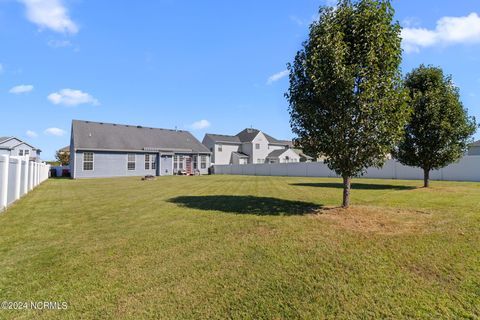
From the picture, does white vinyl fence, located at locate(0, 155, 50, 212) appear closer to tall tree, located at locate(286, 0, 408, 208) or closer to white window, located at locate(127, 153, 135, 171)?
tall tree, located at locate(286, 0, 408, 208)

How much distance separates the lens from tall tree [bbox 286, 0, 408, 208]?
783 centimetres

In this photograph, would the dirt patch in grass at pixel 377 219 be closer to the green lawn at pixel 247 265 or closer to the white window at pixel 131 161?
the green lawn at pixel 247 265

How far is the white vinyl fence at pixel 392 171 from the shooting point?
2211 centimetres

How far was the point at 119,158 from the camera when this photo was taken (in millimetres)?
32969

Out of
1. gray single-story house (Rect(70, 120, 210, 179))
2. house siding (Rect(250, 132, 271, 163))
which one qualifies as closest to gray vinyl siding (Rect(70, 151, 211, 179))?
gray single-story house (Rect(70, 120, 210, 179))

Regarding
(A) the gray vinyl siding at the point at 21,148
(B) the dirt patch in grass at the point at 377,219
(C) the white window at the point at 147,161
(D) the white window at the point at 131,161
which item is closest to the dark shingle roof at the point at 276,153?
(C) the white window at the point at 147,161

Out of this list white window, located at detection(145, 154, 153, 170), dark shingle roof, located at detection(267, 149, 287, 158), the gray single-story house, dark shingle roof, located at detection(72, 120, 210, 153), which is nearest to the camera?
the gray single-story house

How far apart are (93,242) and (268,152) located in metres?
47.3

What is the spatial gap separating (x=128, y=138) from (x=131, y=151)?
2.49 meters

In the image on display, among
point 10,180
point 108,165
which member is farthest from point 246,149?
point 10,180

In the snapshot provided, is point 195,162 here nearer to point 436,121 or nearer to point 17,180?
point 17,180

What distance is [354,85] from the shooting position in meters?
7.89

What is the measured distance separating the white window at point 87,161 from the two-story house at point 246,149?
21.0 m

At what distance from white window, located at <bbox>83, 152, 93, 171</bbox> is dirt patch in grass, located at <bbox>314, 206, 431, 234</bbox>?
93.4 feet
